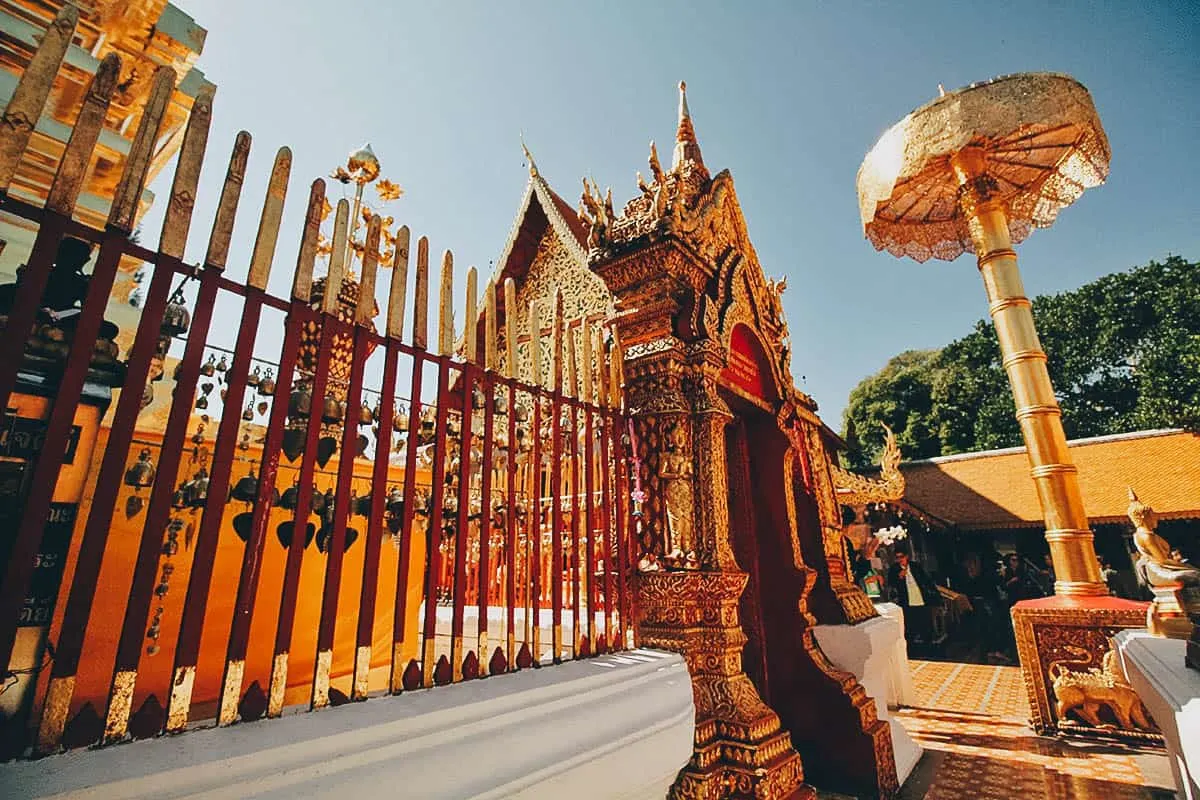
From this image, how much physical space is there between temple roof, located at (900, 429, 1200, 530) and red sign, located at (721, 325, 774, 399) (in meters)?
15.0

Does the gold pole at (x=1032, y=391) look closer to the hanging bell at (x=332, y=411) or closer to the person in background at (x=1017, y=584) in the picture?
the person in background at (x=1017, y=584)

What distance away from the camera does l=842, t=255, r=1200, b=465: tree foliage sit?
28.0 m

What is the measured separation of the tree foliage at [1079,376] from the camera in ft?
91.9

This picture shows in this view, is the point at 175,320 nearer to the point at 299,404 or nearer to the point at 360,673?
the point at 299,404

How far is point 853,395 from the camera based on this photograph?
120ft

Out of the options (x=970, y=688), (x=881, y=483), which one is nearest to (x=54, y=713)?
(x=881, y=483)

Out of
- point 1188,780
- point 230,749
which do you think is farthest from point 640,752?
point 1188,780

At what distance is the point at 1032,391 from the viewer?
8.07 m

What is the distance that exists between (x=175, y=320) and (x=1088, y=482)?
22015mm

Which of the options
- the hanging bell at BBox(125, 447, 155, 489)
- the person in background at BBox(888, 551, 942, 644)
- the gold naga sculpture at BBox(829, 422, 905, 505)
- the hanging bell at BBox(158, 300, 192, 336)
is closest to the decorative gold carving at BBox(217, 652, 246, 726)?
the hanging bell at BBox(125, 447, 155, 489)

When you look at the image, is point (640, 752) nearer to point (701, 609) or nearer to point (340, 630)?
point (701, 609)

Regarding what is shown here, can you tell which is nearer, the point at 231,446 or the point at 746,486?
the point at 231,446

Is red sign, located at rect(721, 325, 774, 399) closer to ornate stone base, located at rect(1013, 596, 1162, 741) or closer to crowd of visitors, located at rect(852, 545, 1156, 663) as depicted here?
ornate stone base, located at rect(1013, 596, 1162, 741)

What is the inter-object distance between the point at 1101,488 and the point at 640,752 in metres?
20.5
